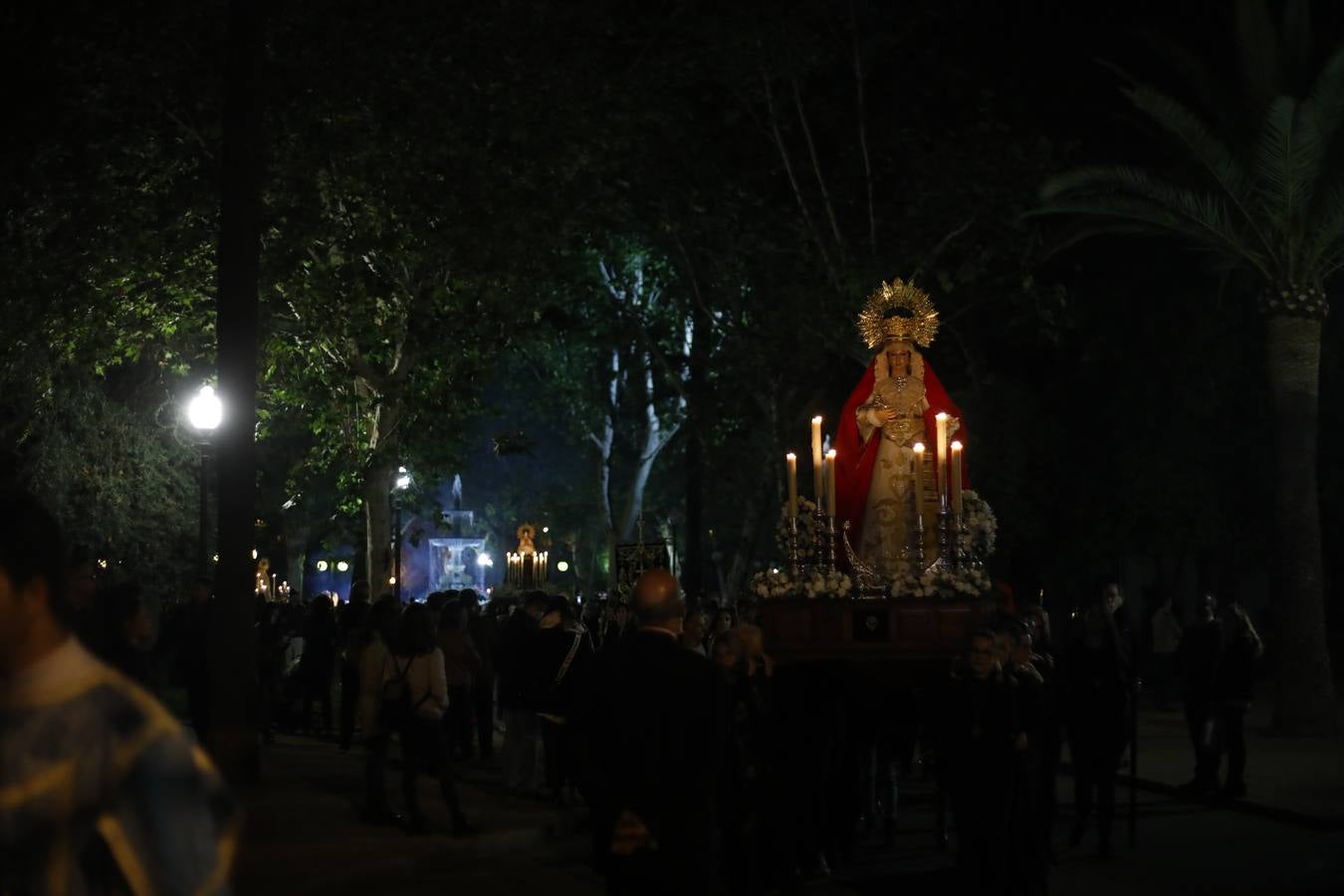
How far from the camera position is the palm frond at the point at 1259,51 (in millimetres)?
23422

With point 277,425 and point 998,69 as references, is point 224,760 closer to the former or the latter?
point 277,425

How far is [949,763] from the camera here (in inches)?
447

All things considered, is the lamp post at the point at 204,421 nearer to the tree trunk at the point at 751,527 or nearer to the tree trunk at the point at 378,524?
the tree trunk at the point at 378,524

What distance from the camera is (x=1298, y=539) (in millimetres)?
23453

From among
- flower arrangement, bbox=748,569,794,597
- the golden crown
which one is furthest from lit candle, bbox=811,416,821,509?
the golden crown

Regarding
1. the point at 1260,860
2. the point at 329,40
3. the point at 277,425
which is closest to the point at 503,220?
the point at 329,40

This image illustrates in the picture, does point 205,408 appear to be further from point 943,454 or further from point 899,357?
point 943,454

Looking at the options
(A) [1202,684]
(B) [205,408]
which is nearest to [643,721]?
(A) [1202,684]

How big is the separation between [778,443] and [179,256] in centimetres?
1143

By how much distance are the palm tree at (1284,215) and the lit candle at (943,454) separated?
9.81 m

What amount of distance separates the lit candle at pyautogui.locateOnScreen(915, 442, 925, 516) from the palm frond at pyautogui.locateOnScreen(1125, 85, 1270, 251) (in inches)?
367

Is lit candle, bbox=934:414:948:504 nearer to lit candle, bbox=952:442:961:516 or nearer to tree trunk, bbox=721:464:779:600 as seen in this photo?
lit candle, bbox=952:442:961:516

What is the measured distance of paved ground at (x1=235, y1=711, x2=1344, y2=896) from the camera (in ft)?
39.7

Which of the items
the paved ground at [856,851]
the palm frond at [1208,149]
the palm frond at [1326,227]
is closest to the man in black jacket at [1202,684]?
the paved ground at [856,851]
